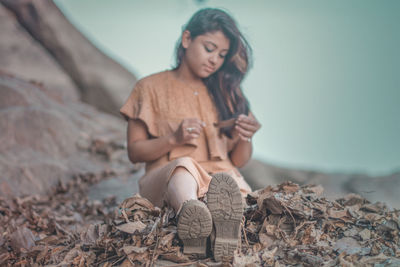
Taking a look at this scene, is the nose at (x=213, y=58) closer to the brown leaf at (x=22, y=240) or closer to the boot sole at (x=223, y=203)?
the boot sole at (x=223, y=203)

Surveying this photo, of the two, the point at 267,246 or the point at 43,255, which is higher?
the point at 267,246

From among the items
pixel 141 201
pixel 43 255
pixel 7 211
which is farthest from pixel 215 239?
pixel 7 211

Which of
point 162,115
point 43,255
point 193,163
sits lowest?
point 43,255

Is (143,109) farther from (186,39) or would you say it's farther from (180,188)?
(180,188)

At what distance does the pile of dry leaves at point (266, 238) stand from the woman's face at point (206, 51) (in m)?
0.81

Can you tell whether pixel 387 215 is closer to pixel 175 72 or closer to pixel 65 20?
pixel 175 72

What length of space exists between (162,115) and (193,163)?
0.49m

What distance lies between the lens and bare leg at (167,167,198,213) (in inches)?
69.2

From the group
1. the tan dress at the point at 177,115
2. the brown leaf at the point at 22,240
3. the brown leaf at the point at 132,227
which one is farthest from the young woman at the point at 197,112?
the brown leaf at the point at 22,240

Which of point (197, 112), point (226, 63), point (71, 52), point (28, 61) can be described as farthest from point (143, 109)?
point (71, 52)

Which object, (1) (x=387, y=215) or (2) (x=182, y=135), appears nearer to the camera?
(1) (x=387, y=215)

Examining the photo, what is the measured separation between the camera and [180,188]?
5.92ft

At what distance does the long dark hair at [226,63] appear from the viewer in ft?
7.68

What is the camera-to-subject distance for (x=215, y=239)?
5.06ft
